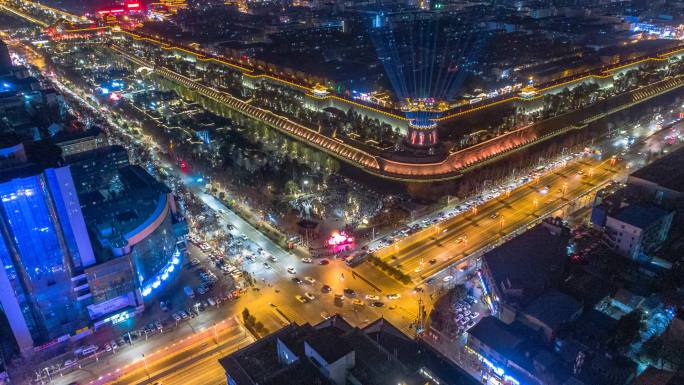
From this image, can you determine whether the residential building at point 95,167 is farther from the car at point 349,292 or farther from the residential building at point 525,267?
the residential building at point 525,267

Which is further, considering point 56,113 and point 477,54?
point 477,54

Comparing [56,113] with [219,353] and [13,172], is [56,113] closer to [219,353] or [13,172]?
[13,172]

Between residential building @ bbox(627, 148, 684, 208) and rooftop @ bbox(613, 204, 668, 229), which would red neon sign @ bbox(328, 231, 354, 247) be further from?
residential building @ bbox(627, 148, 684, 208)

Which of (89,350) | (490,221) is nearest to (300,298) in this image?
(89,350)

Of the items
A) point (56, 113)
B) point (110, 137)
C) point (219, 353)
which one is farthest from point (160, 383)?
point (56, 113)

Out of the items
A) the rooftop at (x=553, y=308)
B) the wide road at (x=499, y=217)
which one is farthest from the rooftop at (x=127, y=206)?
the rooftop at (x=553, y=308)

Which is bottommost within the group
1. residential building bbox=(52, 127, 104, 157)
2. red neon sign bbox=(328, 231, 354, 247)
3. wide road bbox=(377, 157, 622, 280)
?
wide road bbox=(377, 157, 622, 280)

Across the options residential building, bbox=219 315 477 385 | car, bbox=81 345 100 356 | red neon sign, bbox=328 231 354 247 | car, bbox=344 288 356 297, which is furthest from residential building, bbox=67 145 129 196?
residential building, bbox=219 315 477 385
